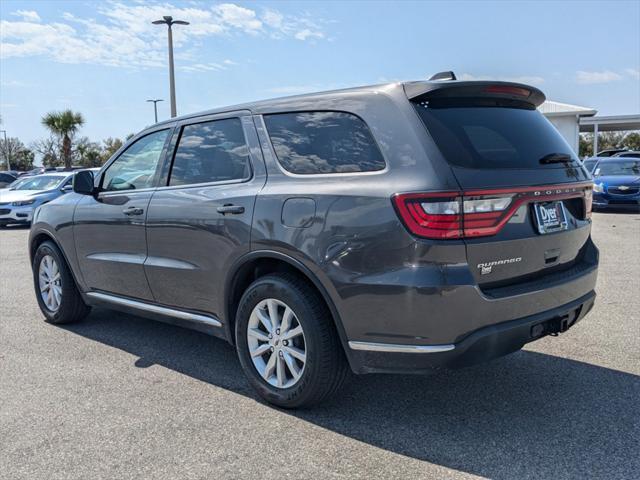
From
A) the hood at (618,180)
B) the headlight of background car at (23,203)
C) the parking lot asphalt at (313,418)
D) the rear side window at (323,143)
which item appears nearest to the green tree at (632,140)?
the hood at (618,180)

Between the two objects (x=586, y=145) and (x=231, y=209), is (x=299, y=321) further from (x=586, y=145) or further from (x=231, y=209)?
(x=586, y=145)

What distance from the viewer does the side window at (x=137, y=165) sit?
183 inches

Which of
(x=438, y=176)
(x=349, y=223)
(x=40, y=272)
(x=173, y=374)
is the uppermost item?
(x=438, y=176)

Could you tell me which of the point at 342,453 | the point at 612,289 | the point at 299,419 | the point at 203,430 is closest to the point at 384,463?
the point at 342,453

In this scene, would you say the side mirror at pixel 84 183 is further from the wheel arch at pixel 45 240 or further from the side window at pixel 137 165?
the wheel arch at pixel 45 240

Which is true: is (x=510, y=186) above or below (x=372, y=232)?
above

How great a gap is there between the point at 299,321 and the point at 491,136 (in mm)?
1478

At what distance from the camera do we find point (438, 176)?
2.95m

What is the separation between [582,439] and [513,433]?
34 centimetres

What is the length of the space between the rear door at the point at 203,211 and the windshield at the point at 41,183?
1395cm

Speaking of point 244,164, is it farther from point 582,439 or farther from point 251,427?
point 582,439

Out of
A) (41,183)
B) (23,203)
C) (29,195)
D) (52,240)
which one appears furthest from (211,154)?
(41,183)

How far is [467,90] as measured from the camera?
331 centimetres

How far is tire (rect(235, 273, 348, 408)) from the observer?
11.0ft
